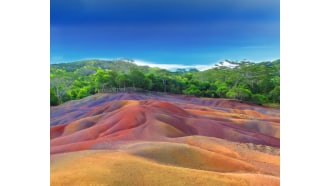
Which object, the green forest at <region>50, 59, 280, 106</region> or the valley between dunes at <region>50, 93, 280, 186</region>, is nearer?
the valley between dunes at <region>50, 93, 280, 186</region>

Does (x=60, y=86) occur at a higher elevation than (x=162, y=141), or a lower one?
higher

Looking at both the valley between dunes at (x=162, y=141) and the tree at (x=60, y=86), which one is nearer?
the valley between dunes at (x=162, y=141)

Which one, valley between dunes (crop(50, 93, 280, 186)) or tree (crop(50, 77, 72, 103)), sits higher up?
tree (crop(50, 77, 72, 103))

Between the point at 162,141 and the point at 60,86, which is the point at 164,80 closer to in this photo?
the point at 162,141

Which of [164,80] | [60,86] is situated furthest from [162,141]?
[60,86]

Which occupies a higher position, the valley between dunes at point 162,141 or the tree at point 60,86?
the tree at point 60,86
